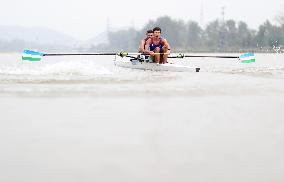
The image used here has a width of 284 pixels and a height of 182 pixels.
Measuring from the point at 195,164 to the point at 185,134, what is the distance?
1.10m


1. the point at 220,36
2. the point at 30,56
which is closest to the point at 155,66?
the point at 30,56

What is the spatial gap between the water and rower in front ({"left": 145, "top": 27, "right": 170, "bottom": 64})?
711 cm

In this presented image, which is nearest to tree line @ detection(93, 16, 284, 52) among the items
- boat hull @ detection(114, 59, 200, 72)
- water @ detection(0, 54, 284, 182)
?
boat hull @ detection(114, 59, 200, 72)

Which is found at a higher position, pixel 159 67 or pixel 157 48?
pixel 157 48

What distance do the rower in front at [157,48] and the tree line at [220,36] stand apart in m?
76.2

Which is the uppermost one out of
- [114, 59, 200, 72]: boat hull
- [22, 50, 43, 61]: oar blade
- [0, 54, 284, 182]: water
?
[22, 50, 43, 61]: oar blade

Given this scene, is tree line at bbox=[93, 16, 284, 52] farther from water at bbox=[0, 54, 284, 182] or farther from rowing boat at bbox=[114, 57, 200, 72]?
water at bbox=[0, 54, 284, 182]

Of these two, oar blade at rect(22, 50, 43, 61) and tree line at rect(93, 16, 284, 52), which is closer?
oar blade at rect(22, 50, 43, 61)

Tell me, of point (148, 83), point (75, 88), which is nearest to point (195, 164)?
point (75, 88)

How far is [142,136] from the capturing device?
498cm

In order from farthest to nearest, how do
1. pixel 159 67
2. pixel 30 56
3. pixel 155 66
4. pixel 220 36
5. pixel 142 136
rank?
pixel 220 36 < pixel 30 56 < pixel 155 66 < pixel 159 67 < pixel 142 136

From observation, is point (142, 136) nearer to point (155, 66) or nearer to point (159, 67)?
point (159, 67)

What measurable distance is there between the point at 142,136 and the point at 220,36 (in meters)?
119

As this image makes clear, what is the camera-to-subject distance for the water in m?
3.76
